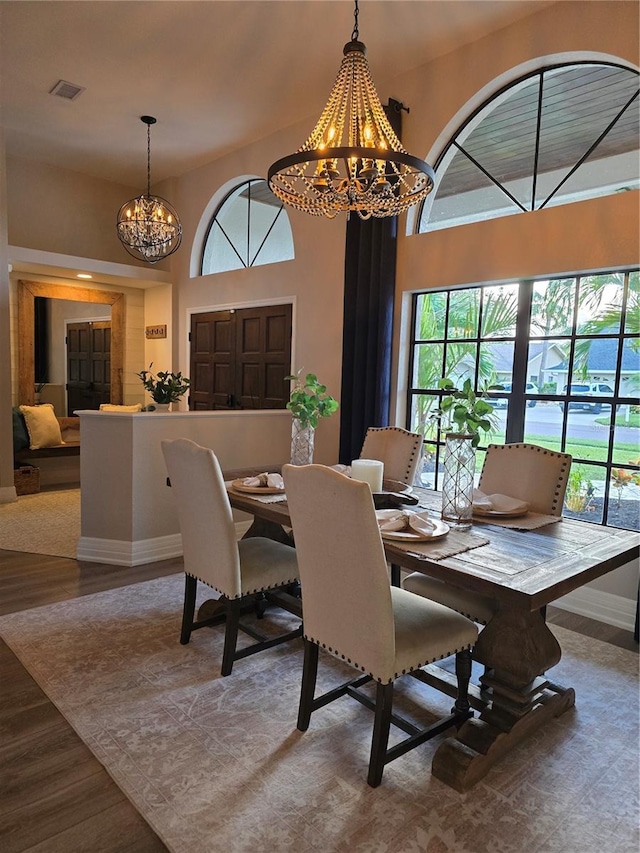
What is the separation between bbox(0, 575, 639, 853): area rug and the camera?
5.39ft


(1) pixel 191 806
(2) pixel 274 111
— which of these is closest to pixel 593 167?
(2) pixel 274 111

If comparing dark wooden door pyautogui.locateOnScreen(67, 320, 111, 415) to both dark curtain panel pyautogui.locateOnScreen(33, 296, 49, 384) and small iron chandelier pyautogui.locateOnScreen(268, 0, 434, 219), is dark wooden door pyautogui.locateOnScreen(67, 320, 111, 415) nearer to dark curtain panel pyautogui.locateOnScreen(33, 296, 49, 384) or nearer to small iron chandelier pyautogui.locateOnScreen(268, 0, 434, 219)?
dark curtain panel pyautogui.locateOnScreen(33, 296, 49, 384)

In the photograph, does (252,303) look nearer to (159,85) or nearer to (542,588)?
(159,85)

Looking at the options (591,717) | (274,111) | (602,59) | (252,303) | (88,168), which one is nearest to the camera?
(591,717)

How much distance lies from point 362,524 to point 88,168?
639cm

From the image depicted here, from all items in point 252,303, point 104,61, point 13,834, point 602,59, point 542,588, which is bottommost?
point 13,834

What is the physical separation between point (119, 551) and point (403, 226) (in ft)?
10.5

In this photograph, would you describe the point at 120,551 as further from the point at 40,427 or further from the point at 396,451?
the point at 40,427

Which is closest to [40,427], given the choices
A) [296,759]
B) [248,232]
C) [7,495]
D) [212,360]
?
[7,495]

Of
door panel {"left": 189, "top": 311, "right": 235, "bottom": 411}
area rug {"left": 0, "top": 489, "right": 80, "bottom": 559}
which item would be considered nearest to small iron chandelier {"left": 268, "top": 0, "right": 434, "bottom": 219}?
area rug {"left": 0, "top": 489, "right": 80, "bottom": 559}

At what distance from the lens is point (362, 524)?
1.69 metres

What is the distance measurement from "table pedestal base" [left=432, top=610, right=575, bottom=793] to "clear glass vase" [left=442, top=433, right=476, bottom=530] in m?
0.41

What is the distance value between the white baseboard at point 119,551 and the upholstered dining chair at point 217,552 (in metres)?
→ 1.34

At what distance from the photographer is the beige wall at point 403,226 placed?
320 cm
